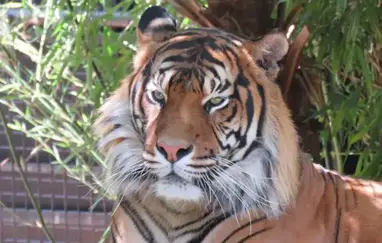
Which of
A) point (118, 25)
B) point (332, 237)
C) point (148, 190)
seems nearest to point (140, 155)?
point (148, 190)

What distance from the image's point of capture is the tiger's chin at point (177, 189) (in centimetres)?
189

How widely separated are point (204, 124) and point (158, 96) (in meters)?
0.13

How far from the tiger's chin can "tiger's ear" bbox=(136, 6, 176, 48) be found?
37cm

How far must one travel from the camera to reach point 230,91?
1.94 m

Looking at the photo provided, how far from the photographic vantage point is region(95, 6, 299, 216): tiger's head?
6.15 feet

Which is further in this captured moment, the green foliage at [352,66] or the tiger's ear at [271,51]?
the green foliage at [352,66]

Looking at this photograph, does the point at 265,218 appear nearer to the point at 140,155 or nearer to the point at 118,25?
the point at 140,155

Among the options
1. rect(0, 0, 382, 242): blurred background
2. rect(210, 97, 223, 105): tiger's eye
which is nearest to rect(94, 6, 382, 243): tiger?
rect(210, 97, 223, 105): tiger's eye

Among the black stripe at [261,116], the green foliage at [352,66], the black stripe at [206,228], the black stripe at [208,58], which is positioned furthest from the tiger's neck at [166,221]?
the green foliage at [352,66]

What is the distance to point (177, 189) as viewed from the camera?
190 centimetres

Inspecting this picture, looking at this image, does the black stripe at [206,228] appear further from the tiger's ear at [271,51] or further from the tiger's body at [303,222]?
the tiger's ear at [271,51]

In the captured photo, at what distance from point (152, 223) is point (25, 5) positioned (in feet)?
4.49

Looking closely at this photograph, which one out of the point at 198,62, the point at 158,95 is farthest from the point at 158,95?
the point at 198,62

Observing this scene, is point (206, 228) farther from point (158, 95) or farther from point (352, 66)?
point (352, 66)
